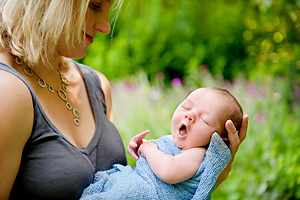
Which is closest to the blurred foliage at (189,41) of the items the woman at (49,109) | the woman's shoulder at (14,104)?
the woman at (49,109)

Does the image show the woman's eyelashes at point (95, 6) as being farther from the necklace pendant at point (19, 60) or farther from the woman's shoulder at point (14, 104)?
the woman's shoulder at point (14, 104)

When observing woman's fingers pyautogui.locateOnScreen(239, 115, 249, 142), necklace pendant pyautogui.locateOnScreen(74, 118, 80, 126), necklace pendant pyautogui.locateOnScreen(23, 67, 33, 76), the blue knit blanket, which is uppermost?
necklace pendant pyautogui.locateOnScreen(23, 67, 33, 76)

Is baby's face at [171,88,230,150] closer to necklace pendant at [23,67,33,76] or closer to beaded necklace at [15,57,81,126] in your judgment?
beaded necklace at [15,57,81,126]

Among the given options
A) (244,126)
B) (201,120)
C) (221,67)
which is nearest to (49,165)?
(201,120)

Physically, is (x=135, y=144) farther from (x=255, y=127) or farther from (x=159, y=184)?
(x=255, y=127)

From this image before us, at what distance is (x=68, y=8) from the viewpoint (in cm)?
131

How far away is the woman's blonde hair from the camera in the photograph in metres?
1.27

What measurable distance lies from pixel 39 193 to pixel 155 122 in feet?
7.41

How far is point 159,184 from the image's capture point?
1.37 metres

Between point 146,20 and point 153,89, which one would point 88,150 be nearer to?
point 153,89

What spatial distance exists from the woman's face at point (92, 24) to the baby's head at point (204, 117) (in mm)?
630

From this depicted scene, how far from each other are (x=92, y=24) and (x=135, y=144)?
0.71 meters

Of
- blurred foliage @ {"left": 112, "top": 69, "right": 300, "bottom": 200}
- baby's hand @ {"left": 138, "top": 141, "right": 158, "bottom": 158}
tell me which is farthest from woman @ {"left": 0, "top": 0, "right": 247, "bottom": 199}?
blurred foliage @ {"left": 112, "top": 69, "right": 300, "bottom": 200}

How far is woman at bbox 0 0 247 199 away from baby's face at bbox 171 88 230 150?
3.9 inches
